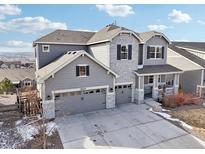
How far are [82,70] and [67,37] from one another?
6524 millimetres

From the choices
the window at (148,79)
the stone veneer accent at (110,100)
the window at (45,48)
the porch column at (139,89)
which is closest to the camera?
the stone veneer accent at (110,100)

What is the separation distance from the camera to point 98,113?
1370 cm

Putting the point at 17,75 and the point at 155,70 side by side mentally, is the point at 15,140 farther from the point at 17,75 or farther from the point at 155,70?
the point at 17,75

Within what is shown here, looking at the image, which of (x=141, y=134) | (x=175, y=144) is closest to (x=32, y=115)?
(x=141, y=134)

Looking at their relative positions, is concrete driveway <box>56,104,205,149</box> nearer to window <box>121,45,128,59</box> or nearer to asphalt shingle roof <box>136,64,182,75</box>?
asphalt shingle roof <box>136,64,182,75</box>

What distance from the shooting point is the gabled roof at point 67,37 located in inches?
667

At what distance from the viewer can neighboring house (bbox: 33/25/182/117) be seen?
12.8 m

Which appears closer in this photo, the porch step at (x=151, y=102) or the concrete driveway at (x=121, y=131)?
the concrete driveway at (x=121, y=131)

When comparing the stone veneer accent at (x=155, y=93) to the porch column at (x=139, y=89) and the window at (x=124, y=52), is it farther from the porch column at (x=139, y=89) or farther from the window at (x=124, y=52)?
the window at (x=124, y=52)

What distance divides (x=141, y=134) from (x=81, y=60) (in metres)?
6.60

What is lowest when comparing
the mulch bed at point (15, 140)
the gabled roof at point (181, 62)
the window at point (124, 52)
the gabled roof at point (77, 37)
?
the mulch bed at point (15, 140)

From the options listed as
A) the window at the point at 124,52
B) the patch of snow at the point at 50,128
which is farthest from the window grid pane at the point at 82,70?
the patch of snow at the point at 50,128

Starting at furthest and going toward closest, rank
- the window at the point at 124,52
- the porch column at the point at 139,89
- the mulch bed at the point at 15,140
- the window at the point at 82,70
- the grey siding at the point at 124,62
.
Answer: the porch column at the point at 139,89
the window at the point at 124,52
the grey siding at the point at 124,62
the window at the point at 82,70
the mulch bed at the point at 15,140

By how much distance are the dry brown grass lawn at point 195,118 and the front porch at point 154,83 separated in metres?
3.01
